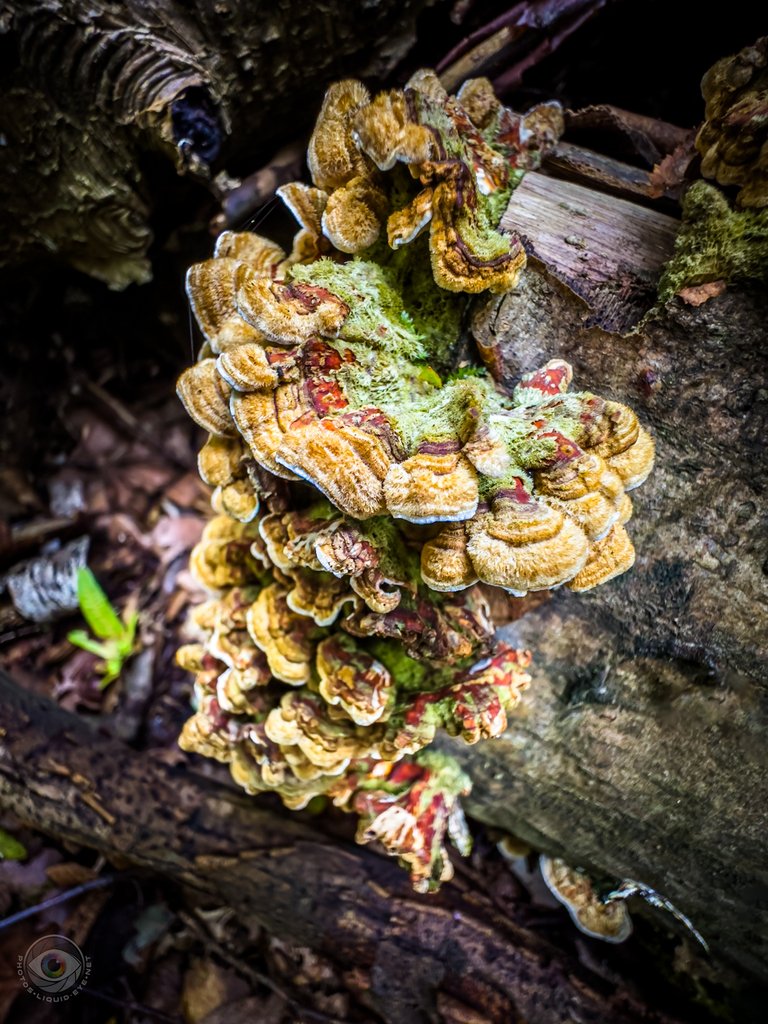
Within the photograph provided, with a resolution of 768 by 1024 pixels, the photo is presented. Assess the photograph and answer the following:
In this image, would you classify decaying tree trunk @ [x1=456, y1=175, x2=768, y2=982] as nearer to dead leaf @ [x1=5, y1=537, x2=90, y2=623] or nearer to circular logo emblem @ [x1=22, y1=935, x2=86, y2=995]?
circular logo emblem @ [x1=22, y1=935, x2=86, y2=995]

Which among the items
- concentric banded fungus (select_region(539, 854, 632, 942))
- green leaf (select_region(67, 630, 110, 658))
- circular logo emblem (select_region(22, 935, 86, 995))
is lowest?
concentric banded fungus (select_region(539, 854, 632, 942))

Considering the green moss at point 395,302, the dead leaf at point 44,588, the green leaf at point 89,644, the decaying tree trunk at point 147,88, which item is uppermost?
the decaying tree trunk at point 147,88

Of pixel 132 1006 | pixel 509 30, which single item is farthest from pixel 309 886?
pixel 509 30

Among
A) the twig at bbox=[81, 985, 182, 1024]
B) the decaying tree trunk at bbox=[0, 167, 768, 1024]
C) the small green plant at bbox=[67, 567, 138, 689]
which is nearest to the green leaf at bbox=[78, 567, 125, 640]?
the small green plant at bbox=[67, 567, 138, 689]

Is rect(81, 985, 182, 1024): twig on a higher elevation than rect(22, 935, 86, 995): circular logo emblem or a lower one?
lower

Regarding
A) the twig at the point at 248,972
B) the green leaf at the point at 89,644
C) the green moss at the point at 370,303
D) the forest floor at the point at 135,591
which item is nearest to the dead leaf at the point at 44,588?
the forest floor at the point at 135,591

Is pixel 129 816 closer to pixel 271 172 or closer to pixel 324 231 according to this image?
pixel 324 231

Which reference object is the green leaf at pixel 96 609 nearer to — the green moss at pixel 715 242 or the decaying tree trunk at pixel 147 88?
the decaying tree trunk at pixel 147 88
